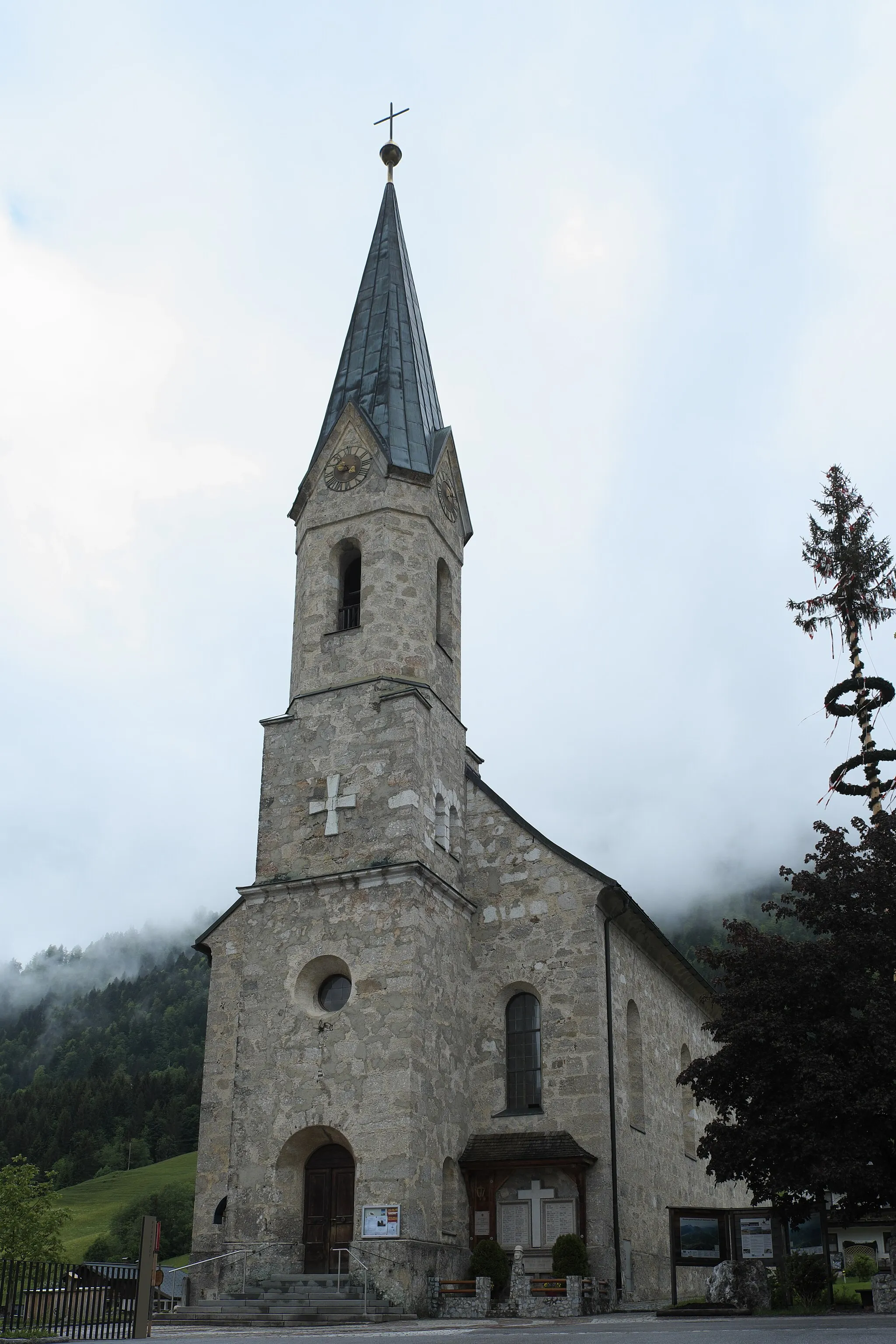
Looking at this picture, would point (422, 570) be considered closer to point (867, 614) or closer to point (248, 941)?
point (248, 941)

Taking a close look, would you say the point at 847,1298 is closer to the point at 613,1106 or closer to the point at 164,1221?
the point at 613,1106

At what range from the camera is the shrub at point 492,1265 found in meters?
22.6

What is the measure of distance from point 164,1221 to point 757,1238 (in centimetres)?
7051

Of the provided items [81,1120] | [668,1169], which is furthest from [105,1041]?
[668,1169]

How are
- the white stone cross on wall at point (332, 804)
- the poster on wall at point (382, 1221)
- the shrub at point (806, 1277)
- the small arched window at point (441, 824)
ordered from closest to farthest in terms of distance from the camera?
the shrub at point (806, 1277)
the poster on wall at point (382, 1221)
the white stone cross on wall at point (332, 804)
the small arched window at point (441, 824)

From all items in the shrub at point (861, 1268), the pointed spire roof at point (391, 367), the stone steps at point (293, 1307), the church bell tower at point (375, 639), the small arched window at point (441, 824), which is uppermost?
the pointed spire roof at point (391, 367)

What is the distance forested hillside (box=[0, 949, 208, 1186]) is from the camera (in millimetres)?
105188

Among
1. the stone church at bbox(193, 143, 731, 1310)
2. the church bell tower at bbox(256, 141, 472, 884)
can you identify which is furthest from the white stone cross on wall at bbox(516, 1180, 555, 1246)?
the church bell tower at bbox(256, 141, 472, 884)

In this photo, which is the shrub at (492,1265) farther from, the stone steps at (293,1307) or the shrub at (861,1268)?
the shrub at (861,1268)

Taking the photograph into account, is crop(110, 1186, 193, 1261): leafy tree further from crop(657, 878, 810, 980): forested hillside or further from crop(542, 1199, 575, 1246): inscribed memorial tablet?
crop(542, 1199, 575, 1246): inscribed memorial tablet

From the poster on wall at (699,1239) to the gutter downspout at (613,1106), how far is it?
10.2 feet

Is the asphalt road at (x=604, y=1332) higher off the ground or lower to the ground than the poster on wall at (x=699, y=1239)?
lower

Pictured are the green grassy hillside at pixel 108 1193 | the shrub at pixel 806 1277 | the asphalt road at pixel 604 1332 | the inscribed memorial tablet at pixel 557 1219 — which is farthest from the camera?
the green grassy hillside at pixel 108 1193

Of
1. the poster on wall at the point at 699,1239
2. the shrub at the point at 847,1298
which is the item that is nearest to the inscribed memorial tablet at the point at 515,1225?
the poster on wall at the point at 699,1239
